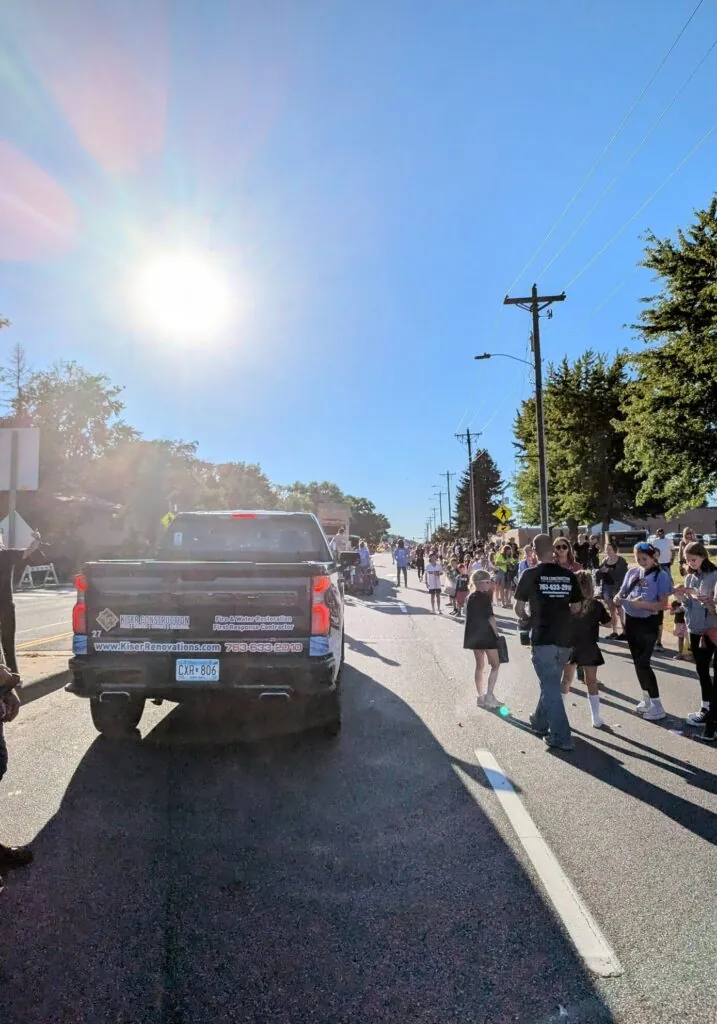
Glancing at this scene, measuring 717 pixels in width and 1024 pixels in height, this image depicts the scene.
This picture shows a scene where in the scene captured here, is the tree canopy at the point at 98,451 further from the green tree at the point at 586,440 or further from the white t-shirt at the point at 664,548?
the white t-shirt at the point at 664,548

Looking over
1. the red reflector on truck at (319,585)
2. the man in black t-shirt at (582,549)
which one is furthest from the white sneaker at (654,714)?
the man in black t-shirt at (582,549)

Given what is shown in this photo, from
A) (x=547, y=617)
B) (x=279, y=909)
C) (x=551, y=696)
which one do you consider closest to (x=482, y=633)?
(x=547, y=617)

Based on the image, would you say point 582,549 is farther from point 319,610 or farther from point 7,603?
point 7,603

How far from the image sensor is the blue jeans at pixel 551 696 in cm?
559

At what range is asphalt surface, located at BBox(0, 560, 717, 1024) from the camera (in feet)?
8.09

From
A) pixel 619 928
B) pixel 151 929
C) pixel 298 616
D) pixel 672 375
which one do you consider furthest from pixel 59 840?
pixel 672 375

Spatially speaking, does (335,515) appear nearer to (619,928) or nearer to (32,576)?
(32,576)

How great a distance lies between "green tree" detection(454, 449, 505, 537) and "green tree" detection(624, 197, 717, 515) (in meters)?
74.9

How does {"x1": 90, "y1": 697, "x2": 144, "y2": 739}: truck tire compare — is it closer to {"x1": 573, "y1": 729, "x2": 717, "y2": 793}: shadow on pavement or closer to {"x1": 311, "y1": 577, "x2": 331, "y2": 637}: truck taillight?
{"x1": 311, "y1": 577, "x2": 331, "y2": 637}: truck taillight

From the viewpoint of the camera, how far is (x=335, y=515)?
44.2m

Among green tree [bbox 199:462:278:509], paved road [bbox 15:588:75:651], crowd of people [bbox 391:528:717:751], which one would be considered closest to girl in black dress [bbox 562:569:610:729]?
crowd of people [bbox 391:528:717:751]

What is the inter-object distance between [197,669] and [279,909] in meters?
2.27

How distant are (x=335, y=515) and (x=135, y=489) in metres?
28.2

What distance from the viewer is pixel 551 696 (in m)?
5.66
